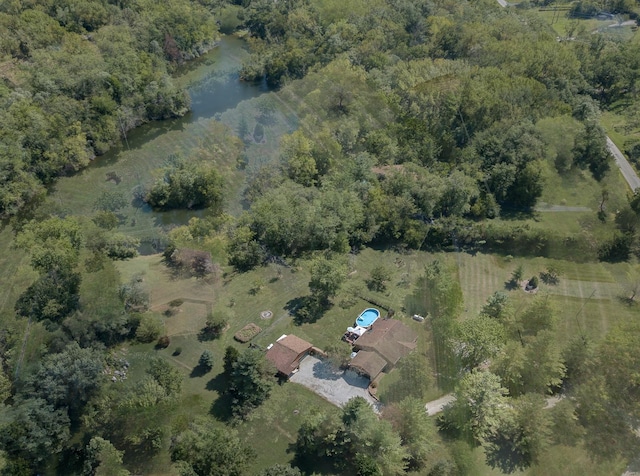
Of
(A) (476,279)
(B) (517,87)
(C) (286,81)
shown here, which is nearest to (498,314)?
(A) (476,279)

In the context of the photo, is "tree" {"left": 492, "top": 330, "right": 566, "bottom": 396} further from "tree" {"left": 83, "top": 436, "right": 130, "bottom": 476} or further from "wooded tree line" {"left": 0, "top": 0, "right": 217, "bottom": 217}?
"wooded tree line" {"left": 0, "top": 0, "right": 217, "bottom": 217}

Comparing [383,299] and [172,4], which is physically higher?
[172,4]

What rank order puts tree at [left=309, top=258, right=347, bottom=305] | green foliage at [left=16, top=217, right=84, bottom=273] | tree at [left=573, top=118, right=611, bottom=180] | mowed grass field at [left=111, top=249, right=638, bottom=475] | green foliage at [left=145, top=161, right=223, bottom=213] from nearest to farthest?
mowed grass field at [left=111, top=249, right=638, bottom=475], tree at [left=309, top=258, right=347, bottom=305], green foliage at [left=16, top=217, right=84, bottom=273], green foliage at [left=145, top=161, right=223, bottom=213], tree at [left=573, top=118, right=611, bottom=180]

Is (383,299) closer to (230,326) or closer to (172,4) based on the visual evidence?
(230,326)

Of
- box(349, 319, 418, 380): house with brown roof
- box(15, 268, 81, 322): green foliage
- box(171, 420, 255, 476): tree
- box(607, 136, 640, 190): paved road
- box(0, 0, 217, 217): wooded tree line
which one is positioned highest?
box(0, 0, 217, 217): wooded tree line

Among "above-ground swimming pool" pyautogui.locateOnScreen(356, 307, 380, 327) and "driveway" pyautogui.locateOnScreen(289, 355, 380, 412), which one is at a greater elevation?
"above-ground swimming pool" pyautogui.locateOnScreen(356, 307, 380, 327)

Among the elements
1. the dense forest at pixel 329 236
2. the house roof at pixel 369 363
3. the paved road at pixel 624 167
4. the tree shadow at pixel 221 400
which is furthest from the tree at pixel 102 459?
the paved road at pixel 624 167

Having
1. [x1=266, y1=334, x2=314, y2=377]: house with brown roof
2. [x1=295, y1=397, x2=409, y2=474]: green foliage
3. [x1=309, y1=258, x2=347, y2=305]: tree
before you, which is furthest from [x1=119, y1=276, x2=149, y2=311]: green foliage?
[x1=295, y1=397, x2=409, y2=474]: green foliage
